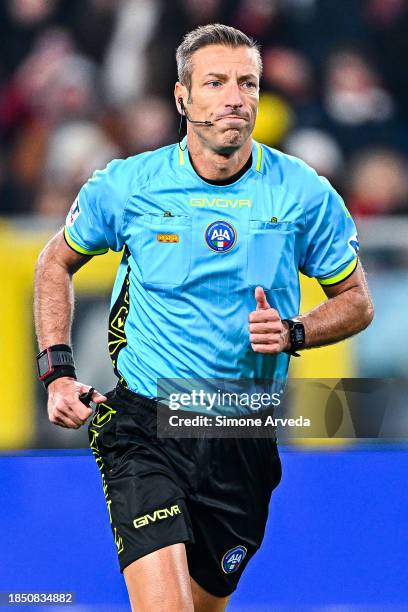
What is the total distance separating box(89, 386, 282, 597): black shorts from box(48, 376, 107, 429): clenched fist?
16 centimetres

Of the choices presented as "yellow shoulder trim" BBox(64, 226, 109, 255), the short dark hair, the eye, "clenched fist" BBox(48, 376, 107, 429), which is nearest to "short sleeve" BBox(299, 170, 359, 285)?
the eye

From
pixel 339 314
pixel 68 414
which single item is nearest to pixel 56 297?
pixel 68 414

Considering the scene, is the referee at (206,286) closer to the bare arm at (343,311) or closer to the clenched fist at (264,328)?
the bare arm at (343,311)

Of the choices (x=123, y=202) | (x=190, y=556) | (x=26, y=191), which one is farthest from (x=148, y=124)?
(x=190, y=556)

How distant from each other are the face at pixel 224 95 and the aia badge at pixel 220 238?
0.80 feet

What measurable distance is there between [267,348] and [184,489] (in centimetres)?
55

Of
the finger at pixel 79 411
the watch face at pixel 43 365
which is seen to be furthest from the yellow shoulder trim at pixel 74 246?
the finger at pixel 79 411

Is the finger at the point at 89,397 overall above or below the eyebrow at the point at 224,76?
below

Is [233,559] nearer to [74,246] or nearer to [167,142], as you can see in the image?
[74,246]

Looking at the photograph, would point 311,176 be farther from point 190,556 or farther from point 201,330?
point 190,556

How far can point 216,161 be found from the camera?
3.53 meters

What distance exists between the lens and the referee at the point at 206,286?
3.44m

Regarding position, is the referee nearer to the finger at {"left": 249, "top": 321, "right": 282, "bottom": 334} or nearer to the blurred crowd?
the finger at {"left": 249, "top": 321, "right": 282, "bottom": 334}

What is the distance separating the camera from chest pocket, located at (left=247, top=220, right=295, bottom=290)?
3.48 meters
